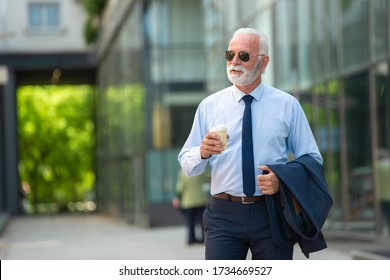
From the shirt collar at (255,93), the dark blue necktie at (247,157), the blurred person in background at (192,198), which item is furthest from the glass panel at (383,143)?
the dark blue necktie at (247,157)

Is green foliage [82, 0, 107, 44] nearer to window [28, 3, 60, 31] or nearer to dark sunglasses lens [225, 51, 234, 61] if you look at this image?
window [28, 3, 60, 31]

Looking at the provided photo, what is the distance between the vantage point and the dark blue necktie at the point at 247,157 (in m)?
4.33

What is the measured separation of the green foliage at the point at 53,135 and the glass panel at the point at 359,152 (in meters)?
27.1

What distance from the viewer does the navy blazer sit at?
4.14 meters

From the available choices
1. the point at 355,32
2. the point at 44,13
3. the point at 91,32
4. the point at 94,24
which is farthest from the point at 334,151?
the point at 91,32

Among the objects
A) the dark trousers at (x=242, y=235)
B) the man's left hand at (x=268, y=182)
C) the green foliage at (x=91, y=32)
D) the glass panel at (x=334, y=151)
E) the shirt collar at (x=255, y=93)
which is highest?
the green foliage at (x=91, y=32)

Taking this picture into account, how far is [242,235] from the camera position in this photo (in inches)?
171

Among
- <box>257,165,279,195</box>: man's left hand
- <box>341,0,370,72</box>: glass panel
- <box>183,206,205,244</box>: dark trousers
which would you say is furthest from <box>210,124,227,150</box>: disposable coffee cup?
<box>183,206,205,244</box>: dark trousers

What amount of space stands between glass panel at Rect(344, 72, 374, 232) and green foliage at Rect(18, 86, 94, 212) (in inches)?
1068

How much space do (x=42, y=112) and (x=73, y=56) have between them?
1255 centimetres

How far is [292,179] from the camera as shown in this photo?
414cm

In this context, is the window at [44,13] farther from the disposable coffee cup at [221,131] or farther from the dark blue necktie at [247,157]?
the disposable coffee cup at [221,131]

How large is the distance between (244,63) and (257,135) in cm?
29

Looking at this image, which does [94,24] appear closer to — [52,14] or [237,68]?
[52,14]
